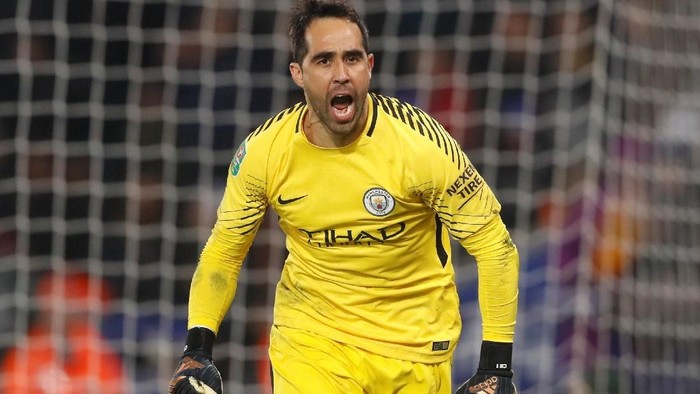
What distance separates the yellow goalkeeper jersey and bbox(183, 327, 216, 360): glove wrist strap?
26 millimetres

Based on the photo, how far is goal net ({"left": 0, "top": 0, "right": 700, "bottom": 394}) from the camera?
599cm

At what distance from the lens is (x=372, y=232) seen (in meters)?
3.49

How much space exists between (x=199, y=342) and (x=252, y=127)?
311cm

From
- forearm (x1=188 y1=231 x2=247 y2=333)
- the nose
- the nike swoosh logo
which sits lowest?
forearm (x1=188 y1=231 x2=247 y2=333)

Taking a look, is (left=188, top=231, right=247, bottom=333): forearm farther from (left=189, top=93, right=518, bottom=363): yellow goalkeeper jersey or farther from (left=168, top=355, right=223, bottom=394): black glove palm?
(left=168, top=355, right=223, bottom=394): black glove palm

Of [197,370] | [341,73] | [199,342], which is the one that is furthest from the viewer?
[199,342]

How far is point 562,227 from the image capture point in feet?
20.8

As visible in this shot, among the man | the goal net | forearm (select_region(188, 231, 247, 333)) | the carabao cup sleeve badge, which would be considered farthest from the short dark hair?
the goal net

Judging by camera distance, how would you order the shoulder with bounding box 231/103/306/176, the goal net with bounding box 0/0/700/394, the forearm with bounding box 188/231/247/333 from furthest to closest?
the goal net with bounding box 0/0/700/394
the forearm with bounding box 188/231/247/333
the shoulder with bounding box 231/103/306/176

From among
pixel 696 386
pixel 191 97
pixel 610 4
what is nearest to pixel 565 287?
pixel 696 386

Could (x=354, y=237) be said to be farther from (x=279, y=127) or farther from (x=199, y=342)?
(x=199, y=342)

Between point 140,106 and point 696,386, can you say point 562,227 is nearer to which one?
point 696,386

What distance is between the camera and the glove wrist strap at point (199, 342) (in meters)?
3.55

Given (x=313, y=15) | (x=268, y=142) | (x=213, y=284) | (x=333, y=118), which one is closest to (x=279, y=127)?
Answer: (x=268, y=142)
